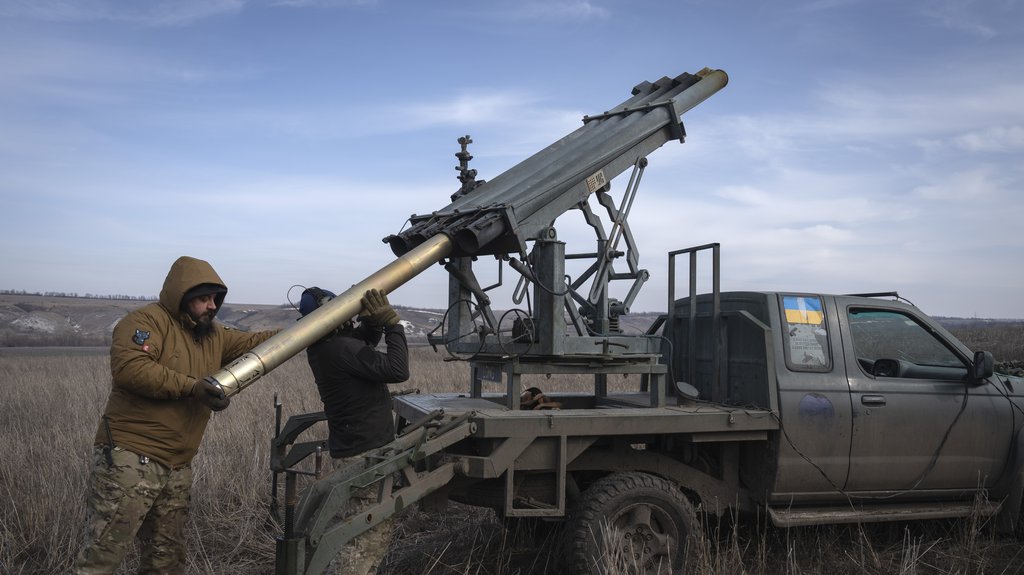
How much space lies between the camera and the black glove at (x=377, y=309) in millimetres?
4582

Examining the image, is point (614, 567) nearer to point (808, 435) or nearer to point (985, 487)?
point (808, 435)

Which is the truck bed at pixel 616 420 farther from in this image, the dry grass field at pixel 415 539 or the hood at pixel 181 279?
the hood at pixel 181 279

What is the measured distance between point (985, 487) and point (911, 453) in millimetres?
734

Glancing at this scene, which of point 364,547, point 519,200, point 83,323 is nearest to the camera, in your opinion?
point 364,547

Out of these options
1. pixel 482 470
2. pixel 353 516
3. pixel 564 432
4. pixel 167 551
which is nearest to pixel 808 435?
pixel 564 432

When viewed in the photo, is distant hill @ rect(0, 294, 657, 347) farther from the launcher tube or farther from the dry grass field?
the launcher tube

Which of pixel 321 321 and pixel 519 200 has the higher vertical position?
pixel 519 200

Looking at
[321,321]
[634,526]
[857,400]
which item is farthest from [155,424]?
[857,400]

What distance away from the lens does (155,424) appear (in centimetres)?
423

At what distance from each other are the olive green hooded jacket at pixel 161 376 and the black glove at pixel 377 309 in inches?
30.0

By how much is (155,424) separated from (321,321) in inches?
37.6

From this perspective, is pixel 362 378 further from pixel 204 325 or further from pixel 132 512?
pixel 132 512

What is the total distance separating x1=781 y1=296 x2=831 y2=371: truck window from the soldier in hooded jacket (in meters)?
3.56

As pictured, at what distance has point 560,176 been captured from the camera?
18.1ft
